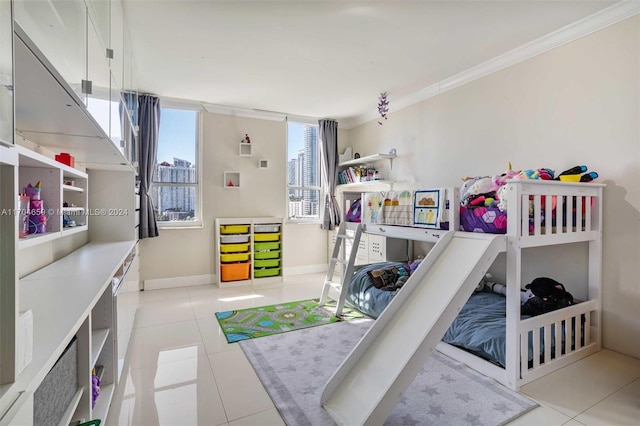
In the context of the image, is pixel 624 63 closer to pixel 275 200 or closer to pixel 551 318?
pixel 551 318

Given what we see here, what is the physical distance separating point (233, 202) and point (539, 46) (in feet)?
12.7

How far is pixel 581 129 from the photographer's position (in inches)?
98.2

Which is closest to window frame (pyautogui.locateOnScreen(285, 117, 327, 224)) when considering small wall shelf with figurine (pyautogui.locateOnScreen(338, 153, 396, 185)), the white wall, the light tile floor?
small wall shelf with figurine (pyautogui.locateOnScreen(338, 153, 396, 185))

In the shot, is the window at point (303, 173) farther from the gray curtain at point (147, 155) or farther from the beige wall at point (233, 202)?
the gray curtain at point (147, 155)

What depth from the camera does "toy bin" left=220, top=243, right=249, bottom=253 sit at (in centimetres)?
429

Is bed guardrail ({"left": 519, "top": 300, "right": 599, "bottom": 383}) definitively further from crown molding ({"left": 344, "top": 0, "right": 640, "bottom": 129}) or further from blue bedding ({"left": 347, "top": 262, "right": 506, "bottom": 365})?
crown molding ({"left": 344, "top": 0, "right": 640, "bottom": 129})

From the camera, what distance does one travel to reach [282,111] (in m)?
4.73

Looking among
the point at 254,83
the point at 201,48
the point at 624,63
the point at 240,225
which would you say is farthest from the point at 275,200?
the point at 624,63

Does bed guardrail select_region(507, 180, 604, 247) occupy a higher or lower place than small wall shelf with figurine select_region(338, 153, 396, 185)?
lower

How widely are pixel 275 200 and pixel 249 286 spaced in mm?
1349

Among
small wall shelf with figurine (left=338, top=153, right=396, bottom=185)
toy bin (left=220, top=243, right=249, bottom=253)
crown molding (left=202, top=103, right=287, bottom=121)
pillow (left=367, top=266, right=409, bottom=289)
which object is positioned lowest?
pillow (left=367, top=266, right=409, bottom=289)

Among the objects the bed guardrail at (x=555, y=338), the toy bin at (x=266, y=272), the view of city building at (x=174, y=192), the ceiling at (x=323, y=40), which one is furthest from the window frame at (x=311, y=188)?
the bed guardrail at (x=555, y=338)

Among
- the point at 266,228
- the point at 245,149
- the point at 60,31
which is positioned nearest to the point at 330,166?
the point at 245,149

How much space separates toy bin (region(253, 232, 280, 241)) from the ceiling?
1885 mm
